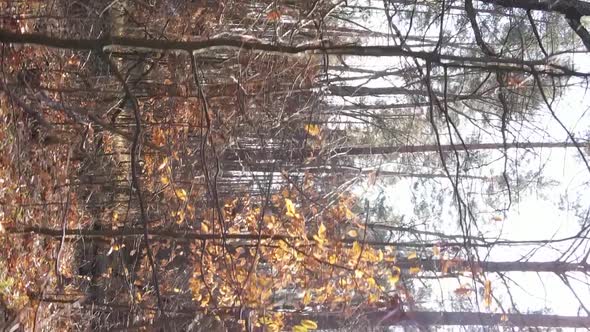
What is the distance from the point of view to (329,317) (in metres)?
8.63

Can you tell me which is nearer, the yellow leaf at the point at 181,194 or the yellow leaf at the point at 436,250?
the yellow leaf at the point at 181,194

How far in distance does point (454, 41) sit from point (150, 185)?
5.25 meters

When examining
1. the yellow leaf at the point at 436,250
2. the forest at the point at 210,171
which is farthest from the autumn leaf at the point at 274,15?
the yellow leaf at the point at 436,250

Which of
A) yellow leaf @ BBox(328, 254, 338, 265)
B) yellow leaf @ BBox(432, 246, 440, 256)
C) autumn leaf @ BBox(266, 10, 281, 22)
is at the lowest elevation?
yellow leaf @ BBox(328, 254, 338, 265)

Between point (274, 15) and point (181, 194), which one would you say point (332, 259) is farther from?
point (274, 15)

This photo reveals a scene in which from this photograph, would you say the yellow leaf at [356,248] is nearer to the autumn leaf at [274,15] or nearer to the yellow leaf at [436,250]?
the yellow leaf at [436,250]

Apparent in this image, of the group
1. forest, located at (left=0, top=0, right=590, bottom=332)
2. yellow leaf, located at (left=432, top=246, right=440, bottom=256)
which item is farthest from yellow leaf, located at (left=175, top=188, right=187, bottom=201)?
yellow leaf, located at (left=432, top=246, right=440, bottom=256)

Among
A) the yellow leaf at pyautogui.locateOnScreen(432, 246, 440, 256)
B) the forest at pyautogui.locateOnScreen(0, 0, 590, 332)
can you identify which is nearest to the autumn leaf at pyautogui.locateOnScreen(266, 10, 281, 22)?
the forest at pyautogui.locateOnScreen(0, 0, 590, 332)

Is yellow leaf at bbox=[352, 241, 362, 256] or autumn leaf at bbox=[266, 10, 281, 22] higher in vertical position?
autumn leaf at bbox=[266, 10, 281, 22]

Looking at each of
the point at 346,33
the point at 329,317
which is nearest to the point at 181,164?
the point at 329,317

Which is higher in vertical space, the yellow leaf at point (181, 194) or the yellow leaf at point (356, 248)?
the yellow leaf at point (181, 194)

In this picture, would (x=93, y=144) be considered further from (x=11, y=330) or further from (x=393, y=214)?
(x=393, y=214)

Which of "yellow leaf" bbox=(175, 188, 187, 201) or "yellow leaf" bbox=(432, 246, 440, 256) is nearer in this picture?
"yellow leaf" bbox=(175, 188, 187, 201)

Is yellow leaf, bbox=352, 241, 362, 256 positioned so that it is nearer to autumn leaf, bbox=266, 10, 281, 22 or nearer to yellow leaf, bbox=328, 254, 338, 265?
yellow leaf, bbox=328, 254, 338, 265
